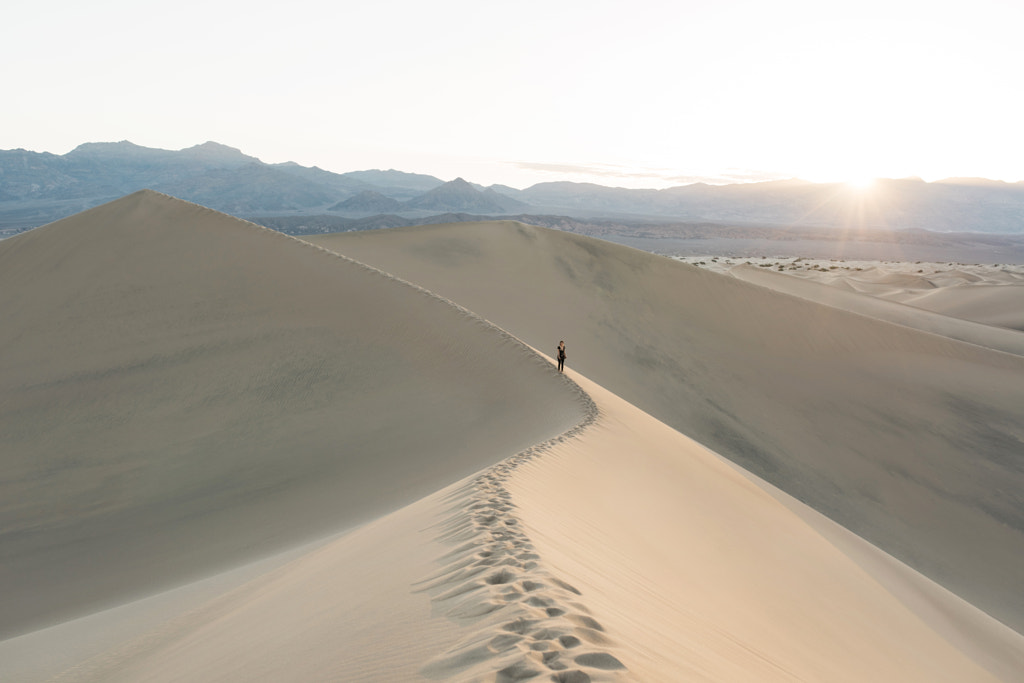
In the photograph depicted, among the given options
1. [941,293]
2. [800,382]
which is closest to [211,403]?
[800,382]

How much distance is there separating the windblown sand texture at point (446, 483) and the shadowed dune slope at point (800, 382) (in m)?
0.12

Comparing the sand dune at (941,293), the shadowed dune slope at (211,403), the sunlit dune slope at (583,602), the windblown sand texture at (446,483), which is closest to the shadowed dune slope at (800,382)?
the windblown sand texture at (446,483)

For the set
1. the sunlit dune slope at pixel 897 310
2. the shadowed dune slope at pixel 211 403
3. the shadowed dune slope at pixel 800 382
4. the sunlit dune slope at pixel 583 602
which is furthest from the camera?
the sunlit dune slope at pixel 897 310

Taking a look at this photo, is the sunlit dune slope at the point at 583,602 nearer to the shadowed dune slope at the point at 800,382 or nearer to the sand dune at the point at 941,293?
the shadowed dune slope at the point at 800,382

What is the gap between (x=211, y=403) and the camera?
37.8ft

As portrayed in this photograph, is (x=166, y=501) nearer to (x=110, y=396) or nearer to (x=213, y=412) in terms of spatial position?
(x=213, y=412)

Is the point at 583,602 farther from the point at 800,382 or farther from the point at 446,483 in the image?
the point at 800,382

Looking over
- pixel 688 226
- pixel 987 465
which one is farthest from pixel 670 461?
pixel 688 226

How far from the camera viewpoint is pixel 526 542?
4.14 meters

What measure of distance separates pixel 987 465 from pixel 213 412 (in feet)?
60.9

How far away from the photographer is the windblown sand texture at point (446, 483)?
12.4 feet

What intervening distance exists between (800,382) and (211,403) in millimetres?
17227

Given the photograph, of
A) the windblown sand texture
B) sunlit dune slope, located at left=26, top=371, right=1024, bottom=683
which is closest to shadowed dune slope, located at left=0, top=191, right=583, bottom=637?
the windblown sand texture

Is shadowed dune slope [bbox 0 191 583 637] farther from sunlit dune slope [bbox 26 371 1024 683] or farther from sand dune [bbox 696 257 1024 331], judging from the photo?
sand dune [bbox 696 257 1024 331]
